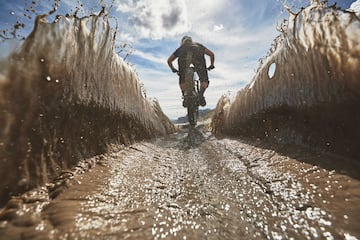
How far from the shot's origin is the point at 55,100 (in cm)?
181

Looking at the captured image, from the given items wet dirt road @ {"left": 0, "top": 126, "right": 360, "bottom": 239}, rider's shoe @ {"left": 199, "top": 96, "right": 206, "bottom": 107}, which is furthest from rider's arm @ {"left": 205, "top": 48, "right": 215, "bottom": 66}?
wet dirt road @ {"left": 0, "top": 126, "right": 360, "bottom": 239}

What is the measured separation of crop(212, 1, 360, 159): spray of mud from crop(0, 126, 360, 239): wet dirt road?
0.28m

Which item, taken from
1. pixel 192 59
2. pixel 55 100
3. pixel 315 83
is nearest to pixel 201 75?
pixel 192 59

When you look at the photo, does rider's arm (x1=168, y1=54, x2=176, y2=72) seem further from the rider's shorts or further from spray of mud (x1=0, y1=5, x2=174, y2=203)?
spray of mud (x1=0, y1=5, x2=174, y2=203)

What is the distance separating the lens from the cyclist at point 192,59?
7.25 meters

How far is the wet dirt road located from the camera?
112 cm

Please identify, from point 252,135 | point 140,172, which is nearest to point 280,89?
point 252,135

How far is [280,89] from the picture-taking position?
2.92m

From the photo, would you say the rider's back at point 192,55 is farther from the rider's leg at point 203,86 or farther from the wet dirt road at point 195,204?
the wet dirt road at point 195,204

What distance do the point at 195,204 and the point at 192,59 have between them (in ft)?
20.5

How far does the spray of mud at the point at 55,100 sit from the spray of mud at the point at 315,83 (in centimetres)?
187

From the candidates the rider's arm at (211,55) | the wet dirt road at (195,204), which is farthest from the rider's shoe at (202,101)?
the wet dirt road at (195,204)

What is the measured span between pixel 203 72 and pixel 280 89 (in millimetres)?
4746

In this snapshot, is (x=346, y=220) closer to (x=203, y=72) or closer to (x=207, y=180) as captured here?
(x=207, y=180)
